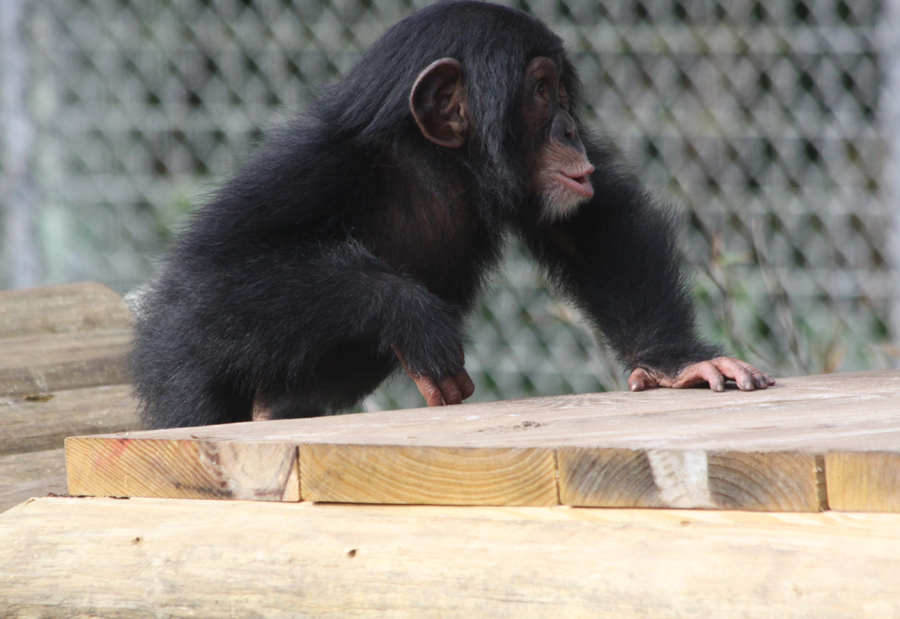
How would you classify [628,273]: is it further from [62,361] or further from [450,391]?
[62,361]

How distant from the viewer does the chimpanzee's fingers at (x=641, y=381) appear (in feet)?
7.43

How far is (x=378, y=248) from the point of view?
2.43 metres

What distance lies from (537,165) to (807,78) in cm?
234

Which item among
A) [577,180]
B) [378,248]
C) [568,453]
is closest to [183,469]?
[568,453]

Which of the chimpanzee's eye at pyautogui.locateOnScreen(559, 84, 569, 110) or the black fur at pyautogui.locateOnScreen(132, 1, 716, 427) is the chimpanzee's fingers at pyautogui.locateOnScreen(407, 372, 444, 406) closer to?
the black fur at pyautogui.locateOnScreen(132, 1, 716, 427)

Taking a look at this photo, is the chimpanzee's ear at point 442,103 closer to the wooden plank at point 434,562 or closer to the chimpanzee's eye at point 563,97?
the chimpanzee's eye at point 563,97

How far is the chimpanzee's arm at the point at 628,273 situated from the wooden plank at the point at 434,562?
1.05 metres

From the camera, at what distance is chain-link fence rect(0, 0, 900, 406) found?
4.23m

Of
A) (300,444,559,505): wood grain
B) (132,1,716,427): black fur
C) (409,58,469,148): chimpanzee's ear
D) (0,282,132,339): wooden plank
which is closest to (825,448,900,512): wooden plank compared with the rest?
(300,444,559,505): wood grain

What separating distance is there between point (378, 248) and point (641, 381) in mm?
619

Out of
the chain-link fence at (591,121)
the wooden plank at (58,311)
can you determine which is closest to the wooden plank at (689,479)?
the wooden plank at (58,311)

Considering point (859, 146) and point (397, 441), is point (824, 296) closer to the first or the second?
point (859, 146)

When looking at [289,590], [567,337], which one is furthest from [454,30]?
[567,337]

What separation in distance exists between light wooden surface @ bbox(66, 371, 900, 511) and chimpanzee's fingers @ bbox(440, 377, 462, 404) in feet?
0.97
